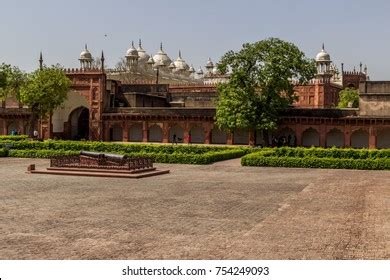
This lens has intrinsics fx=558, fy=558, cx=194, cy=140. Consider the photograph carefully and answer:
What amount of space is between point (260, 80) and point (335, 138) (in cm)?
964

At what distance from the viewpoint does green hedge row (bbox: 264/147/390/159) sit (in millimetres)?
29109

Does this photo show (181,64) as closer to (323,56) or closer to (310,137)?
(323,56)

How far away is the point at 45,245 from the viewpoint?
34.3 feet

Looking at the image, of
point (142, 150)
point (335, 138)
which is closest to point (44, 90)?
point (142, 150)

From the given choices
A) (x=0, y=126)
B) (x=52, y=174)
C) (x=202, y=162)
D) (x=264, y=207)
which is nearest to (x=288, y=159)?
(x=202, y=162)

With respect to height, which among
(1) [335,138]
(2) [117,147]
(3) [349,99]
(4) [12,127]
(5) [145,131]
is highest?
(3) [349,99]

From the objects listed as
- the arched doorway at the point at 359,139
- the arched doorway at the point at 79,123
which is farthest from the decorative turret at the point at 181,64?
the arched doorway at the point at 359,139

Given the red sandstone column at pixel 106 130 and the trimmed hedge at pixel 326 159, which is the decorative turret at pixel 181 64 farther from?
the trimmed hedge at pixel 326 159

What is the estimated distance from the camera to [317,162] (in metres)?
28.9

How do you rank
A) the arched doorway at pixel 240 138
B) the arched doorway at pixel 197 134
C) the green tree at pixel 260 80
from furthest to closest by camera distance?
1. the arched doorway at pixel 197 134
2. the arched doorway at pixel 240 138
3. the green tree at pixel 260 80

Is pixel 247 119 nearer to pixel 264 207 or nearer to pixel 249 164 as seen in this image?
pixel 249 164

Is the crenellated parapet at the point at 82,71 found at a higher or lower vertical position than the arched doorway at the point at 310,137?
higher

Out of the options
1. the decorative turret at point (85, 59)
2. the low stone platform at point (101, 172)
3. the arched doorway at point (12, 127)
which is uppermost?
the decorative turret at point (85, 59)

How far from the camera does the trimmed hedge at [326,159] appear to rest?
92.6 feet
